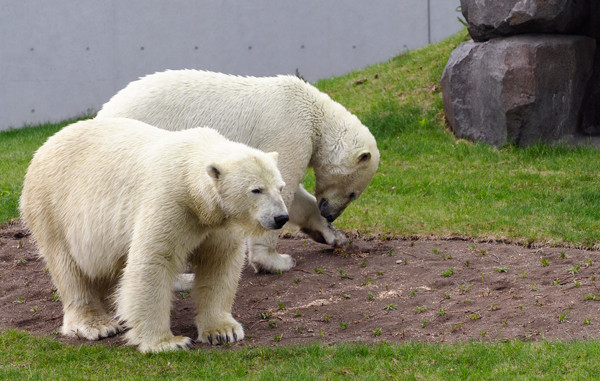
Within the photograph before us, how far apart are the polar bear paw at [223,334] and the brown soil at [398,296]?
0.22 feet

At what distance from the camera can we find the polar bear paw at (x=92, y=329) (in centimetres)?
534

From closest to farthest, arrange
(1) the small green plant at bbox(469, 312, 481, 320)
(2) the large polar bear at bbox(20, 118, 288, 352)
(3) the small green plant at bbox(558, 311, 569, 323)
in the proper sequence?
(2) the large polar bear at bbox(20, 118, 288, 352)
(3) the small green plant at bbox(558, 311, 569, 323)
(1) the small green plant at bbox(469, 312, 481, 320)

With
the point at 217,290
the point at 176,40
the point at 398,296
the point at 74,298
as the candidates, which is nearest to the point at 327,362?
the point at 217,290

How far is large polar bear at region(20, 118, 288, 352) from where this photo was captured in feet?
15.4

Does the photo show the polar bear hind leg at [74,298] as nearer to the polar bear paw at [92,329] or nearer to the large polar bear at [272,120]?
the polar bear paw at [92,329]

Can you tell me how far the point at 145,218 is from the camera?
15.9ft

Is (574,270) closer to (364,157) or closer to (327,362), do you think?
(364,157)

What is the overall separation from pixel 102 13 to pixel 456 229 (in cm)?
924

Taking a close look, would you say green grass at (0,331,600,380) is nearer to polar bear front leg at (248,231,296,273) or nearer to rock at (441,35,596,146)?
polar bear front leg at (248,231,296,273)

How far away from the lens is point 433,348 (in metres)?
4.62

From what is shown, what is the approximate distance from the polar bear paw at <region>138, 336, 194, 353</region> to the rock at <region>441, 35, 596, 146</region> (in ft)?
20.1

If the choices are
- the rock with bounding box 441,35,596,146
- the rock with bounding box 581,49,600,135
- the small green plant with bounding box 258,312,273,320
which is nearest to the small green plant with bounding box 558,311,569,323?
the small green plant with bounding box 258,312,273,320

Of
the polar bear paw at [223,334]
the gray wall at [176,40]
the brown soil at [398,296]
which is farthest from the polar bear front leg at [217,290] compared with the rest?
the gray wall at [176,40]

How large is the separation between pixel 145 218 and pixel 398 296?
199 cm
